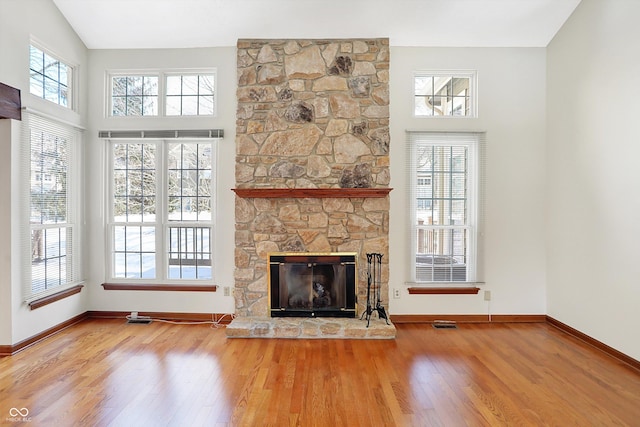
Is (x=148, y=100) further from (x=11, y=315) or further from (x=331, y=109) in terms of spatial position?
(x=11, y=315)

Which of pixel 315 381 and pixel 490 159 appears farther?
pixel 490 159

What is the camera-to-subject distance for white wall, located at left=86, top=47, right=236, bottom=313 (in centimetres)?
422

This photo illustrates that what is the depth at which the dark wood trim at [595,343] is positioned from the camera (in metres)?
3.06

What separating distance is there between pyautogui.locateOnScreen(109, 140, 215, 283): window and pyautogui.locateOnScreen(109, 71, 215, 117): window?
1.28 ft

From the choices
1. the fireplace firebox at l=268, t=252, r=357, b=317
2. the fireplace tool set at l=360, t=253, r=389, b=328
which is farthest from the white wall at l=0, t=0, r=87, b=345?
the fireplace tool set at l=360, t=253, r=389, b=328

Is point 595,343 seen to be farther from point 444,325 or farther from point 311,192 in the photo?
point 311,192

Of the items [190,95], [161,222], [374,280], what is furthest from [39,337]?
[374,280]

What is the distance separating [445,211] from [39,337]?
4.70m

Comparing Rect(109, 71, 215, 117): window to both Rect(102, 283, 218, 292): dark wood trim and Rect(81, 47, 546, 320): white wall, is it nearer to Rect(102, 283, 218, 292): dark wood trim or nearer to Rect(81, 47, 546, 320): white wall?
Rect(81, 47, 546, 320): white wall

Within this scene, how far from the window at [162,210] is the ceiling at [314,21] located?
50.0 inches

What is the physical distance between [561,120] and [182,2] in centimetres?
441

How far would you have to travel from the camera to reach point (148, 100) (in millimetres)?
4340

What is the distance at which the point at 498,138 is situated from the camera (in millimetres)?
4203

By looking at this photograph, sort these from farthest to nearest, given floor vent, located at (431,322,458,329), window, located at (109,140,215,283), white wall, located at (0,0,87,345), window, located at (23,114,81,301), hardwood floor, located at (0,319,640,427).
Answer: window, located at (109,140,215,283) → floor vent, located at (431,322,458,329) → window, located at (23,114,81,301) → white wall, located at (0,0,87,345) → hardwood floor, located at (0,319,640,427)
